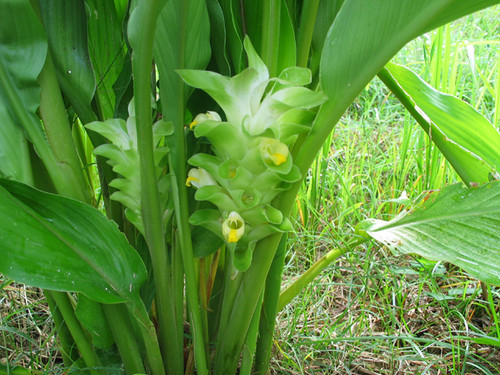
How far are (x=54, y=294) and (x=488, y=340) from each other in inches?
24.7

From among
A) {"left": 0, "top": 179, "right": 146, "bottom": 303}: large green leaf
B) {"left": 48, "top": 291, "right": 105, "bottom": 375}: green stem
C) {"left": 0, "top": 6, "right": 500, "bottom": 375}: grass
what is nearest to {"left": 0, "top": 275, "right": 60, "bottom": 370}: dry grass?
{"left": 0, "top": 6, "right": 500, "bottom": 375}: grass

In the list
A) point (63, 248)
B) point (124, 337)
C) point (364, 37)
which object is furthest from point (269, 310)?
point (364, 37)

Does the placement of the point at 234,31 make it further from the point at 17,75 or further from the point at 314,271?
the point at 314,271

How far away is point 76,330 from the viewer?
2.20 ft

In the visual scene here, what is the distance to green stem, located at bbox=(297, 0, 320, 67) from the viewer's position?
619 millimetres

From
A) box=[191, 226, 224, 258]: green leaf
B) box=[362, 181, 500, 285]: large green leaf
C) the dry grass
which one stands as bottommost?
the dry grass

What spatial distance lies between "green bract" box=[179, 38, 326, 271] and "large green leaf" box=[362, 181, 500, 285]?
7.8 inches

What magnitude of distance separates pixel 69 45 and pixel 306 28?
0.31 meters

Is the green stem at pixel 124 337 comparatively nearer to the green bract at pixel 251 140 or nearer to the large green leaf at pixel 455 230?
the green bract at pixel 251 140

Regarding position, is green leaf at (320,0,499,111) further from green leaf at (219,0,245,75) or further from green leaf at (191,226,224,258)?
green leaf at (191,226,224,258)

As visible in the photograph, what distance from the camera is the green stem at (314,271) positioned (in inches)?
31.0

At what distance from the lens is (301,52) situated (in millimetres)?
657

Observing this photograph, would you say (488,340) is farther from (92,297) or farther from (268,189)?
(92,297)

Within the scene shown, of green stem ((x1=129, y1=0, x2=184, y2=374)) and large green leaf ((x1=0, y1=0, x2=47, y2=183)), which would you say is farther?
large green leaf ((x1=0, y1=0, x2=47, y2=183))
